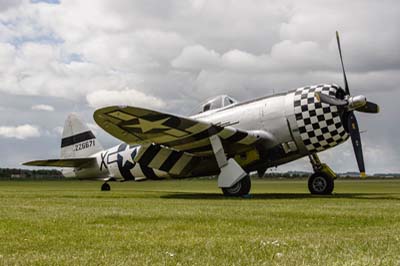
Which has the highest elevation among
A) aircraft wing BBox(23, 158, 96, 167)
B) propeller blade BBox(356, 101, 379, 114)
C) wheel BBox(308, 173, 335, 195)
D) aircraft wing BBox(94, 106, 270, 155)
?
propeller blade BBox(356, 101, 379, 114)

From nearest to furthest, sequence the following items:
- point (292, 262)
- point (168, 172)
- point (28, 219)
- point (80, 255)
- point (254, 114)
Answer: point (292, 262)
point (80, 255)
point (28, 219)
point (254, 114)
point (168, 172)

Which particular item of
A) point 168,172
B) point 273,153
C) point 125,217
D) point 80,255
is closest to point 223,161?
point 273,153

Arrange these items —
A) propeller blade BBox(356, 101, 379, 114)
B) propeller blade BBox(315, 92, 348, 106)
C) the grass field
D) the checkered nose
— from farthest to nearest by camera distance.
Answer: propeller blade BBox(356, 101, 379, 114)
the checkered nose
propeller blade BBox(315, 92, 348, 106)
the grass field

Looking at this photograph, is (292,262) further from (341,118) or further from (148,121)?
(341,118)

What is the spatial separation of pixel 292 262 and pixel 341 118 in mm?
12062

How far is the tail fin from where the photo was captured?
24281 mm

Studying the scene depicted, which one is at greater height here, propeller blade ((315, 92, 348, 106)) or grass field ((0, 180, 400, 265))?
propeller blade ((315, 92, 348, 106))

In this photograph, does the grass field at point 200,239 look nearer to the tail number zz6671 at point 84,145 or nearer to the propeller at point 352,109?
the propeller at point 352,109

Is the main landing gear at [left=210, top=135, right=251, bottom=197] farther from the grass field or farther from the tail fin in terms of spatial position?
the tail fin

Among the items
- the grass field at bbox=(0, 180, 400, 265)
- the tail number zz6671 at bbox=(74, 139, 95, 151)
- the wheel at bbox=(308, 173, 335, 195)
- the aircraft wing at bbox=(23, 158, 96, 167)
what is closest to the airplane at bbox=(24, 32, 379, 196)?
the wheel at bbox=(308, 173, 335, 195)

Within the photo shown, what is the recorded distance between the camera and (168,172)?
18.7 meters

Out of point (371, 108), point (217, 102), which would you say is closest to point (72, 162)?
point (217, 102)

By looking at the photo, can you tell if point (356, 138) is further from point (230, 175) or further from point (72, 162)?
point (72, 162)

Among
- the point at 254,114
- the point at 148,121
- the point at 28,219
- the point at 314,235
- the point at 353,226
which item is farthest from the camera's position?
the point at 254,114
